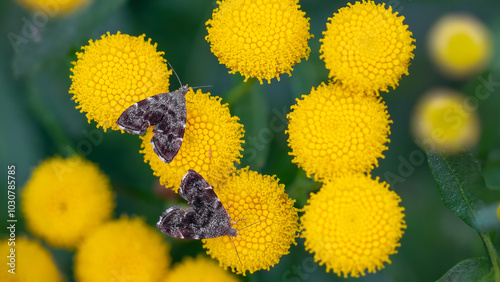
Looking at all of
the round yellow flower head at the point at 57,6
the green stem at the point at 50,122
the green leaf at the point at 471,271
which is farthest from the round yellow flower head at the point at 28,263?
the green leaf at the point at 471,271

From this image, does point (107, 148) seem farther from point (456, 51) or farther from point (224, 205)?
point (456, 51)

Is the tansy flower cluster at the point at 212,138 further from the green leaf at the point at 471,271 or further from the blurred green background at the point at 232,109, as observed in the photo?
the green leaf at the point at 471,271

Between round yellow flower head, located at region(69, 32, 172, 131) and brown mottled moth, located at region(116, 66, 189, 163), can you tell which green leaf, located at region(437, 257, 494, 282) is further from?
round yellow flower head, located at region(69, 32, 172, 131)

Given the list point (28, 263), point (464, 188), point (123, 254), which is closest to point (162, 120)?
point (123, 254)

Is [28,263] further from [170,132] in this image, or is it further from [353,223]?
[353,223]

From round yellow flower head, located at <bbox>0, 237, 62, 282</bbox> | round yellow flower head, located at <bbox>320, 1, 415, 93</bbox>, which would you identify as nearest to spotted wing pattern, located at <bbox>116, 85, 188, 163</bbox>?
round yellow flower head, located at <bbox>320, 1, 415, 93</bbox>

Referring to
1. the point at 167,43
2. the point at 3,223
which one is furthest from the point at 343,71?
the point at 3,223
